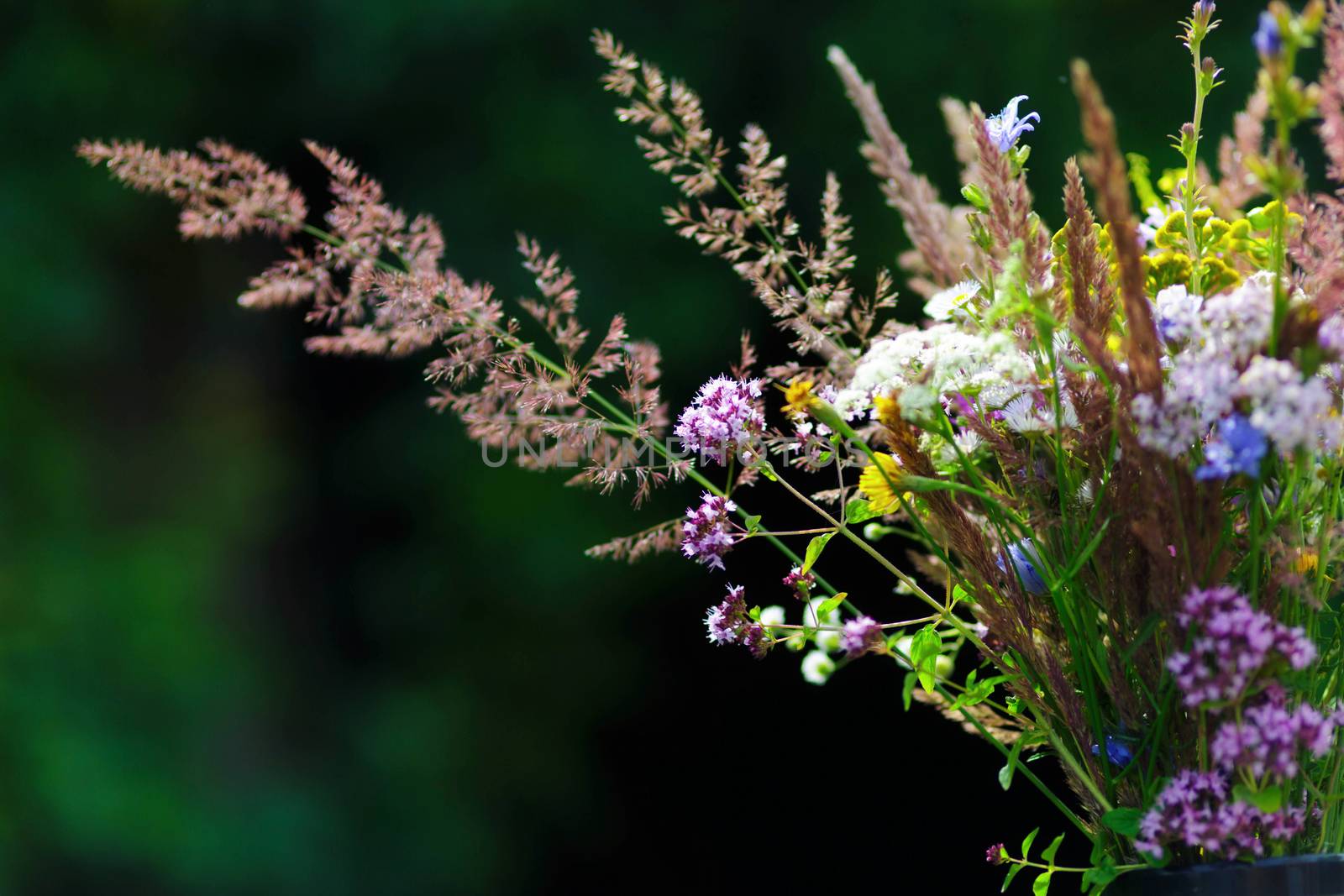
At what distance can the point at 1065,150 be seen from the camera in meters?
1.97

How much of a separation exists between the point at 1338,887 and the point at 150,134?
235 cm

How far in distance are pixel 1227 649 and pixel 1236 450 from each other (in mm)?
71

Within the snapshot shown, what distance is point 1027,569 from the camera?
51 cm

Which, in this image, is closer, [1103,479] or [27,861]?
[1103,479]

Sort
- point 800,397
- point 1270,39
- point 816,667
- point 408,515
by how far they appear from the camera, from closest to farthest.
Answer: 1. point 1270,39
2. point 800,397
3. point 816,667
4. point 408,515

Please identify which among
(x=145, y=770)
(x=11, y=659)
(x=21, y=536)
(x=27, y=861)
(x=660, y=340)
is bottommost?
(x=27, y=861)

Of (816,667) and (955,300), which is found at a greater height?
(955,300)

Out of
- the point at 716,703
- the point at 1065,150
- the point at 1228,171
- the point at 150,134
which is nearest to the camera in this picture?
the point at 1228,171

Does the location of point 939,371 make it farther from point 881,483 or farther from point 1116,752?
point 1116,752

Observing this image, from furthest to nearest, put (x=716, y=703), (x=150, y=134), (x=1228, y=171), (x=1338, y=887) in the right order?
(x=150, y=134) < (x=716, y=703) < (x=1228, y=171) < (x=1338, y=887)

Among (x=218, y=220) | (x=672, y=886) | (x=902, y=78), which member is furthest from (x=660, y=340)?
(x=218, y=220)

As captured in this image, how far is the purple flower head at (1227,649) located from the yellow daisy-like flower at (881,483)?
130 mm

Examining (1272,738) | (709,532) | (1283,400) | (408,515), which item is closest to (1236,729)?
(1272,738)

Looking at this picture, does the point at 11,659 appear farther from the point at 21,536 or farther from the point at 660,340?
Result: the point at 660,340
